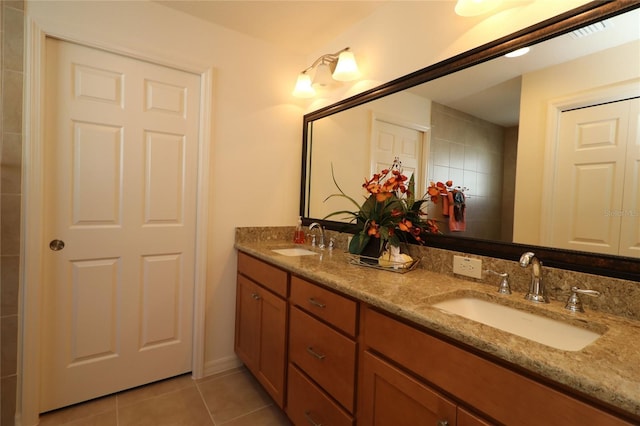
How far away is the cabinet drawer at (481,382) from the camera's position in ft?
2.03

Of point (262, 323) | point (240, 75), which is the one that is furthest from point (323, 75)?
point (262, 323)

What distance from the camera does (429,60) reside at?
5.00ft

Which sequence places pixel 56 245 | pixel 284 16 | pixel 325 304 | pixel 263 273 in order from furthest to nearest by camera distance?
pixel 284 16, pixel 263 273, pixel 56 245, pixel 325 304

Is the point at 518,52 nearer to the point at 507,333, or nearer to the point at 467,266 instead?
the point at 467,266

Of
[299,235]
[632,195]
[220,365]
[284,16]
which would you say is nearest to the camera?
[632,195]

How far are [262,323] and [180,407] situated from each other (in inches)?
26.3

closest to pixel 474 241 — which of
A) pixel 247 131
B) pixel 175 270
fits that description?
pixel 247 131

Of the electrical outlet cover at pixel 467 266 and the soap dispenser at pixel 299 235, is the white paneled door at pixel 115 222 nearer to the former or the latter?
the soap dispenser at pixel 299 235

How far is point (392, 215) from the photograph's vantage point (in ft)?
A: 4.79

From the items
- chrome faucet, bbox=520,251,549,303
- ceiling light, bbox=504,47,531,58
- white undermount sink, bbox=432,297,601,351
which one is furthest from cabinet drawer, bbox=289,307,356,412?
ceiling light, bbox=504,47,531,58

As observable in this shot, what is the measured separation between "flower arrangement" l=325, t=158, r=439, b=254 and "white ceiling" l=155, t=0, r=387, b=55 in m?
1.11

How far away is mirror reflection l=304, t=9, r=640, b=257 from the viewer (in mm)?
948

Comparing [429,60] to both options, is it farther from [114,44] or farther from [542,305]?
[114,44]

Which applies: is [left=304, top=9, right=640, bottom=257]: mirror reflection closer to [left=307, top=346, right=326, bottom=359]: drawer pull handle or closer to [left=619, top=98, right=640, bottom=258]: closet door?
[left=619, top=98, right=640, bottom=258]: closet door
